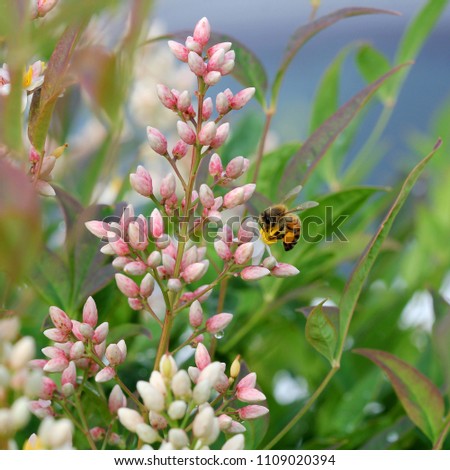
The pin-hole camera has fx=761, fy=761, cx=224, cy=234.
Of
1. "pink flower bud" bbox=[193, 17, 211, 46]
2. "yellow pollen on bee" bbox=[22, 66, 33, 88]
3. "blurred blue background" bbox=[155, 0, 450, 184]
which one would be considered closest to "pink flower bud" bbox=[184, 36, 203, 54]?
"pink flower bud" bbox=[193, 17, 211, 46]

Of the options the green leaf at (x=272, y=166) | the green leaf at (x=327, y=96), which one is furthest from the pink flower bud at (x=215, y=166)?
the green leaf at (x=327, y=96)

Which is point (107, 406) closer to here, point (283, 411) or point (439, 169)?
point (283, 411)

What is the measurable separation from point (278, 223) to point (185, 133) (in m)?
0.15

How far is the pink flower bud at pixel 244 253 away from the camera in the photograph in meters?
0.49

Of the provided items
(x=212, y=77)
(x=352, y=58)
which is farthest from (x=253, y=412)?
(x=352, y=58)

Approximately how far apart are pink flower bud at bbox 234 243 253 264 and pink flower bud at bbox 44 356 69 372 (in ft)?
0.41

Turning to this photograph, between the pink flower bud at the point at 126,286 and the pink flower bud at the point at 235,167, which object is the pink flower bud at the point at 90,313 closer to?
the pink flower bud at the point at 126,286

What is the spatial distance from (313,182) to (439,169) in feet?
1.41

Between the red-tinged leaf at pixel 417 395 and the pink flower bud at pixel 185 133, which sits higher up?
the pink flower bud at pixel 185 133

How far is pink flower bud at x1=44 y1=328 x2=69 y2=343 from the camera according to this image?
1.56 ft

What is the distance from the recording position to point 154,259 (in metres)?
0.47

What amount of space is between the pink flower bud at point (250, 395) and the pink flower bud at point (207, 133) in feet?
0.52

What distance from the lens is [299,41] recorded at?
64 cm

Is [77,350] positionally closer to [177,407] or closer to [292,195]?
[177,407]
